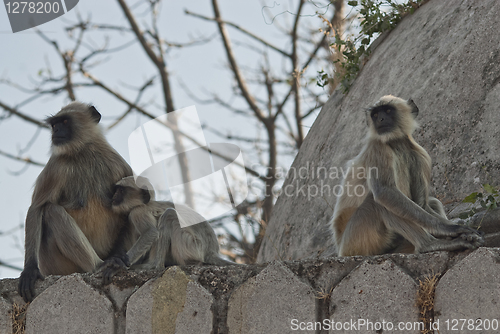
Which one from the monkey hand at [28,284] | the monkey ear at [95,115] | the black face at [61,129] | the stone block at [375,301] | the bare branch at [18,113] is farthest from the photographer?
the bare branch at [18,113]

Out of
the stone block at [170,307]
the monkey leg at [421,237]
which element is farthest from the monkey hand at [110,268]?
the monkey leg at [421,237]

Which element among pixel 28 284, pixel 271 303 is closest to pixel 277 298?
pixel 271 303

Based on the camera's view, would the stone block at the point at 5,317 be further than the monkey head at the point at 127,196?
No

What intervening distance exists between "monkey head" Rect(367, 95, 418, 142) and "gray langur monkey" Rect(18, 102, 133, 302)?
1.70 metres

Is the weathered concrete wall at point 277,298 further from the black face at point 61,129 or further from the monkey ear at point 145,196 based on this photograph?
the black face at point 61,129

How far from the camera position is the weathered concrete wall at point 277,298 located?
2.50m

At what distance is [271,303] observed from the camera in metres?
2.72

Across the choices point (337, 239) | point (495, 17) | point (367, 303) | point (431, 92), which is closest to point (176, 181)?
point (337, 239)

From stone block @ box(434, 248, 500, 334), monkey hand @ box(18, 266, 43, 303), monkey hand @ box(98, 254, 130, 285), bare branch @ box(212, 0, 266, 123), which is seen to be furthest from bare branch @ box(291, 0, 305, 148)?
stone block @ box(434, 248, 500, 334)

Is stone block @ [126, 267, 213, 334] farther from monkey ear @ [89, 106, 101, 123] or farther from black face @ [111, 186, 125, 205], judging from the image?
monkey ear @ [89, 106, 101, 123]

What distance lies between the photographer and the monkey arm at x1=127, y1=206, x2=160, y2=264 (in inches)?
146

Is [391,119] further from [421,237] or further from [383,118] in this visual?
[421,237]

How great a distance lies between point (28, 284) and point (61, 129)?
4.45ft

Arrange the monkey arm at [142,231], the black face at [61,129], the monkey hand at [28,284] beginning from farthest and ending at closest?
the black face at [61,129]
the monkey arm at [142,231]
the monkey hand at [28,284]
